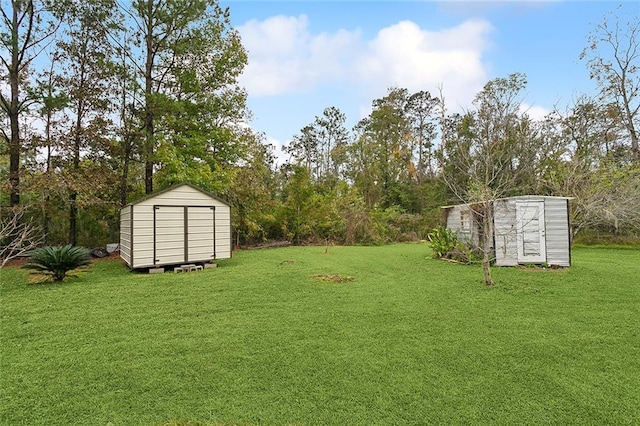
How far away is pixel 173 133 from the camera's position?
1196 centimetres

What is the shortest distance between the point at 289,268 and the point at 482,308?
4.51 m

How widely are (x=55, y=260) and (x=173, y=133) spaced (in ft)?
23.3

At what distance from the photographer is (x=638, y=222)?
1295 centimetres

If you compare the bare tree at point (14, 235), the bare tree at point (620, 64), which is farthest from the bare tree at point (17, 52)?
the bare tree at point (620, 64)

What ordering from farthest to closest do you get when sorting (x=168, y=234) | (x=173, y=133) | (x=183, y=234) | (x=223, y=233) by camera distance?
(x=173, y=133) < (x=223, y=233) < (x=183, y=234) < (x=168, y=234)

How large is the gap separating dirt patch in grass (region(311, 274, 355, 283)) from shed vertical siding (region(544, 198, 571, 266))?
5268 millimetres

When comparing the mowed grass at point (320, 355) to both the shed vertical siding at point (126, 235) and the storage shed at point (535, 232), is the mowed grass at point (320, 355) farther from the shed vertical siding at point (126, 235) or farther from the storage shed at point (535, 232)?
the storage shed at point (535, 232)

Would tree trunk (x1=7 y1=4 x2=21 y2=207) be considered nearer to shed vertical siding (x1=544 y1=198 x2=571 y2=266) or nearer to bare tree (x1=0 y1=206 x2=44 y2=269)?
bare tree (x1=0 y1=206 x2=44 y2=269)

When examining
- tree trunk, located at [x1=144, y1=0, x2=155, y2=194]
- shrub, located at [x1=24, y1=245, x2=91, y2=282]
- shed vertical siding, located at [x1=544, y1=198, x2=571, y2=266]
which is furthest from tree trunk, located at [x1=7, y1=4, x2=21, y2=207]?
shed vertical siding, located at [x1=544, y1=198, x2=571, y2=266]

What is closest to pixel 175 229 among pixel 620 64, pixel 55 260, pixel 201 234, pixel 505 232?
pixel 201 234

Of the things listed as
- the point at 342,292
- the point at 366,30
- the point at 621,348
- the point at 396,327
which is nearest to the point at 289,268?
the point at 342,292

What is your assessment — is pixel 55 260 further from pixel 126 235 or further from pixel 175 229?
pixel 175 229

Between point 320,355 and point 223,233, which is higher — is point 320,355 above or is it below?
below

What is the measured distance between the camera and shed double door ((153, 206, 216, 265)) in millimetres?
7359
